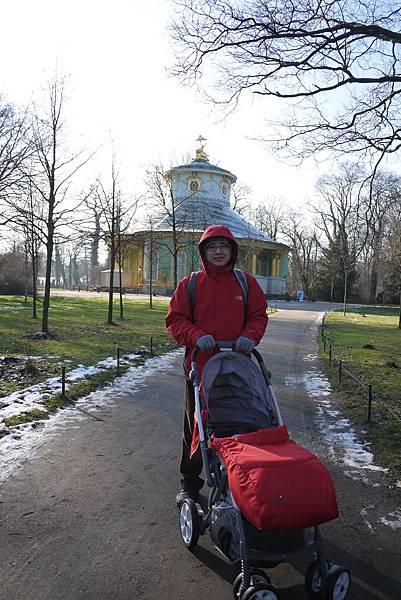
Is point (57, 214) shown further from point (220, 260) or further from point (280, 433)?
point (280, 433)

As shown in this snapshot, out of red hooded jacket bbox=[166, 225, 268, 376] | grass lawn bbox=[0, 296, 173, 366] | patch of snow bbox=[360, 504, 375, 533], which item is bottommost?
patch of snow bbox=[360, 504, 375, 533]

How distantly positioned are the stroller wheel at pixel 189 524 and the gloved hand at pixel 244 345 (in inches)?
46.4

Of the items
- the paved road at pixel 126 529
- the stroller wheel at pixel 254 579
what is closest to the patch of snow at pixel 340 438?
the paved road at pixel 126 529

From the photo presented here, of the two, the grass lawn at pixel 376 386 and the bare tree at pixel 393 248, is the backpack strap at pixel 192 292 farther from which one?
the bare tree at pixel 393 248

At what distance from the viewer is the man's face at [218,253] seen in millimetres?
4211

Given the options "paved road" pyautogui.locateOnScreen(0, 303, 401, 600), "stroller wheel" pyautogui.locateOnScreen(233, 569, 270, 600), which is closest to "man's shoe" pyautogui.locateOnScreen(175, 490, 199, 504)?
"paved road" pyautogui.locateOnScreen(0, 303, 401, 600)

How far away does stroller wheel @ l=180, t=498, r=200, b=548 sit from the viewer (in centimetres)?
381

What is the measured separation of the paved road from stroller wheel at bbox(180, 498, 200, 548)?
0.26ft

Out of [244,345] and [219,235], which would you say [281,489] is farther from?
[219,235]

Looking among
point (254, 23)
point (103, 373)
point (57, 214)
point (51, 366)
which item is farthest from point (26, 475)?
point (57, 214)

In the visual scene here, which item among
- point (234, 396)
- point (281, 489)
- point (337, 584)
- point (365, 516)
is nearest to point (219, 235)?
point (234, 396)

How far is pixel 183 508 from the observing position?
4051mm

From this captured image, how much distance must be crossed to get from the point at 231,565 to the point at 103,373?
6978mm

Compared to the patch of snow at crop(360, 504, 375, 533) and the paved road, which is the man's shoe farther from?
the patch of snow at crop(360, 504, 375, 533)
